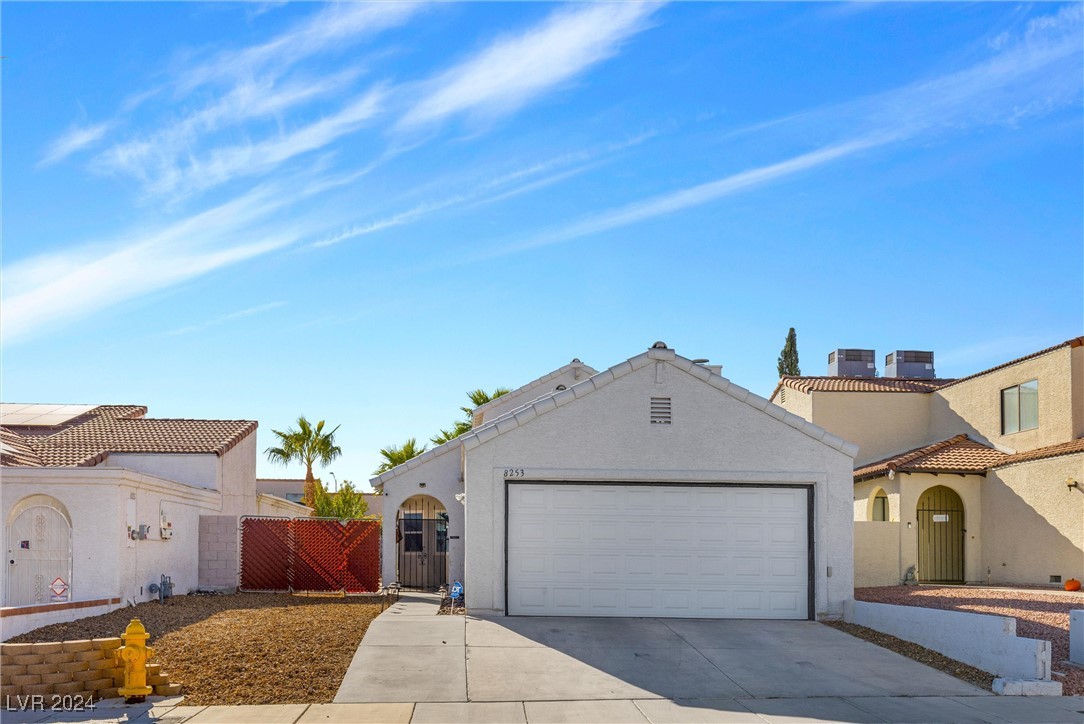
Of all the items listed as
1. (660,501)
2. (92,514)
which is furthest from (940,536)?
(92,514)

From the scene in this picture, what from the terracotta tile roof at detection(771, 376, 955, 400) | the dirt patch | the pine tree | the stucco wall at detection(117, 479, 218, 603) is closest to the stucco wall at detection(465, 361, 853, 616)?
the dirt patch

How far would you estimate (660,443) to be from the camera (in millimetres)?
18766

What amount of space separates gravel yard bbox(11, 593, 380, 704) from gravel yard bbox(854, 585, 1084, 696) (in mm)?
9857

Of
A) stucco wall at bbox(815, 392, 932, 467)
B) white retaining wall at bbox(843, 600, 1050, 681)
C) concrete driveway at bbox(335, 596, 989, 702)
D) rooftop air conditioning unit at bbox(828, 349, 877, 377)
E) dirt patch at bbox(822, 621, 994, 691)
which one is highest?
rooftop air conditioning unit at bbox(828, 349, 877, 377)

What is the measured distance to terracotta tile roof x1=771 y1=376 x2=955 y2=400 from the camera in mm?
32844

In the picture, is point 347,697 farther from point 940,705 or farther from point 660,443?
point 660,443

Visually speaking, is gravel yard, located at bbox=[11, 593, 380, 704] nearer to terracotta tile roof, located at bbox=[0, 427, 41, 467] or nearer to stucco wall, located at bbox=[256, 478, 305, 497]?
terracotta tile roof, located at bbox=[0, 427, 41, 467]

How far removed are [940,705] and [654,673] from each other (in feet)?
12.1

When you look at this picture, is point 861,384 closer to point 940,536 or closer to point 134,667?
point 940,536

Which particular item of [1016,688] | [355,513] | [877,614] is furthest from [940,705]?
[355,513]

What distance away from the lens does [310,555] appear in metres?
24.2

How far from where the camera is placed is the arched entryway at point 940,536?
92.8ft

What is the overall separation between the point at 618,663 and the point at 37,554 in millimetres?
11384

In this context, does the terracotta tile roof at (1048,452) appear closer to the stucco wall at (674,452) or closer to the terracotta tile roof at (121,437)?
the stucco wall at (674,452)
